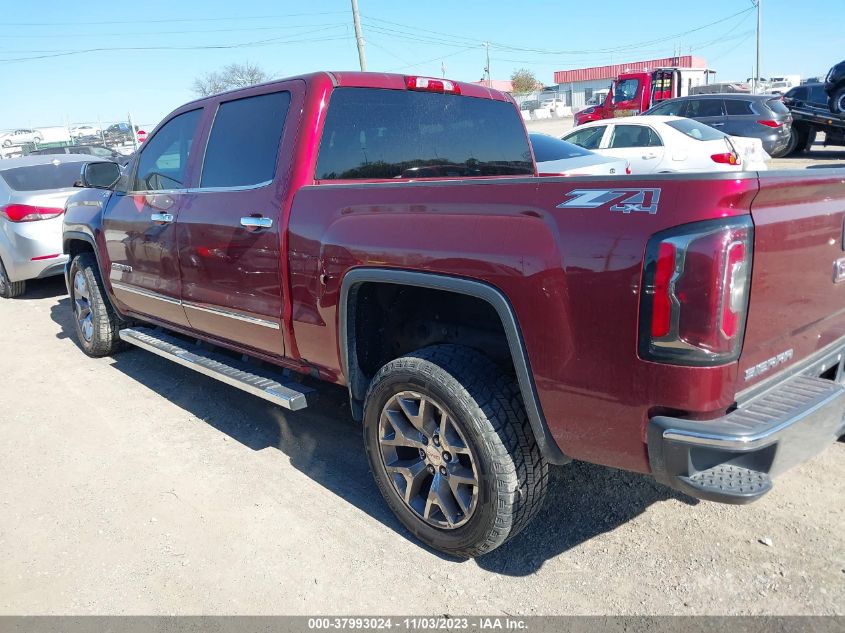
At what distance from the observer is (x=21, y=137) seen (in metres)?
37.7

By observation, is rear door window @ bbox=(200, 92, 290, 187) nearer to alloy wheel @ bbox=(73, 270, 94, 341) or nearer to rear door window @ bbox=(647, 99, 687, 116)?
alloy wheel @ bbox=(73, 270, 94, 341)


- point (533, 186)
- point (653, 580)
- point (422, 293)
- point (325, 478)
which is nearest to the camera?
point (533, 186)

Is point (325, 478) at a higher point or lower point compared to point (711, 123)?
lower

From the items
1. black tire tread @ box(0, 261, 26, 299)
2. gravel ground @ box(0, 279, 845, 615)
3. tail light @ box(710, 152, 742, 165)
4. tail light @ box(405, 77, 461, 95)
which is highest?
tail light @ box(405, 77, 461, 95)

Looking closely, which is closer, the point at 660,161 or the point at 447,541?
the point at 447,541

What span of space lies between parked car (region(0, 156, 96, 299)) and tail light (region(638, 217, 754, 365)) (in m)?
7.76

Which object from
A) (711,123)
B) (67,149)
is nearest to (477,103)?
(711,123)

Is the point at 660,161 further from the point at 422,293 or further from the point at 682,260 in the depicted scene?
the point at 682,260

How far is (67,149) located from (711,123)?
19.0 meters

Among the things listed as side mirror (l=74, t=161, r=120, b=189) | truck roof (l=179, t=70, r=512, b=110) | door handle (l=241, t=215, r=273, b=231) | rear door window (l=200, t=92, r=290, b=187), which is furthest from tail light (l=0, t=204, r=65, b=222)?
door handle (l=241, t=215, r=273, b=231)

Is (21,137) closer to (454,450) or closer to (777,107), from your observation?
(777,107)

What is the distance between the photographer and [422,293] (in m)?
3.14

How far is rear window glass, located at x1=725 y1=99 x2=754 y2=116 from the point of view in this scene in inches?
575

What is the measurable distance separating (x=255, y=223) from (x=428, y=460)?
1.51 meters
